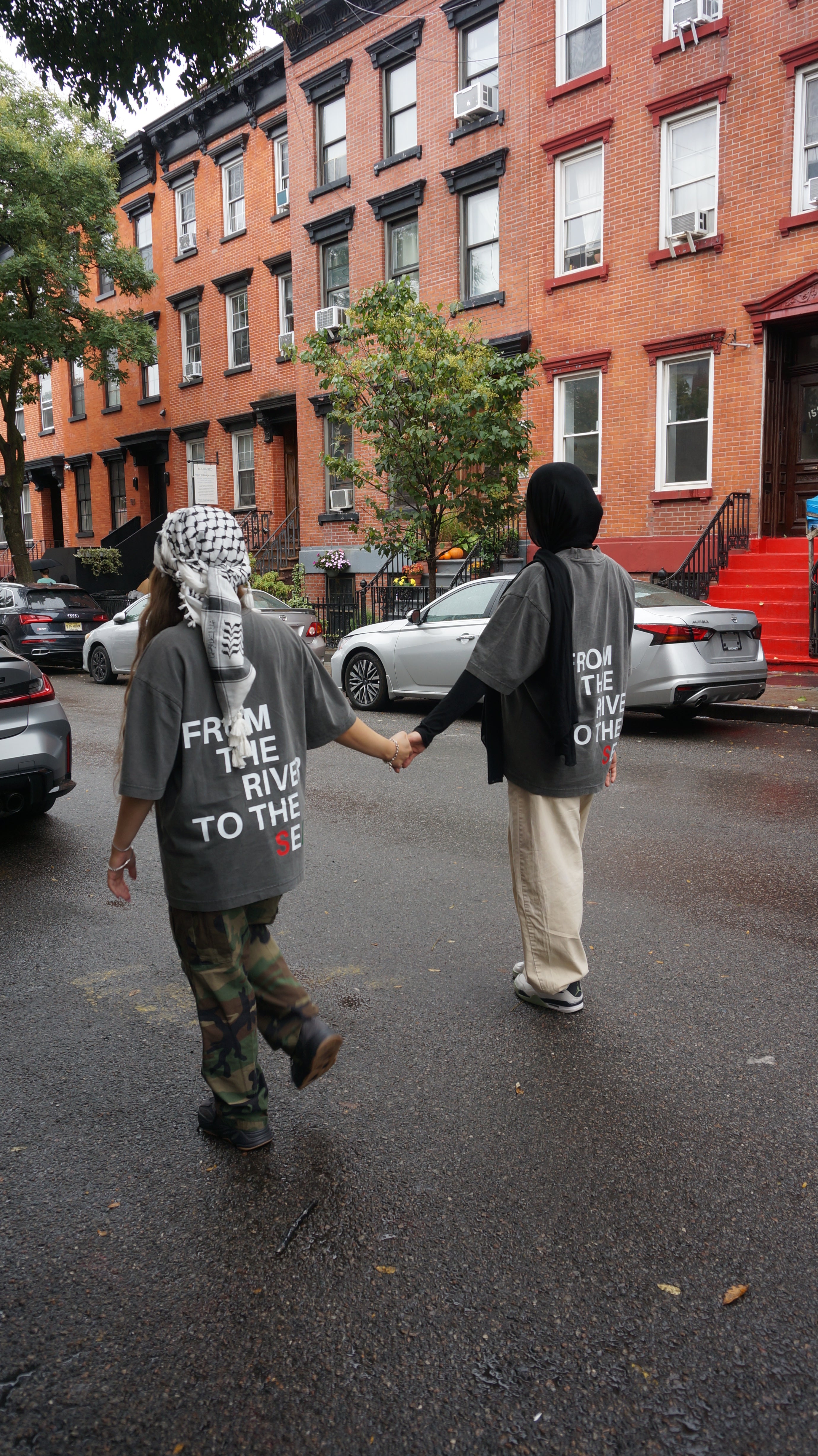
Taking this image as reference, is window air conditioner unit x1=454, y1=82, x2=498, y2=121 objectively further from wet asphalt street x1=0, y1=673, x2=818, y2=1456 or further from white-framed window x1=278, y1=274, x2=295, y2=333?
wet asphalt street x1=0, y1=673, x2=818, y2=1456

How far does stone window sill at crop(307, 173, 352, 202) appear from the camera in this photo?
20.9 m

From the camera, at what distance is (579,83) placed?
1658 cm

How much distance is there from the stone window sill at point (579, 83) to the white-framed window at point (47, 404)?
20203 millimetres

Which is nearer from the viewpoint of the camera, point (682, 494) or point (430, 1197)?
point (430, 1197)

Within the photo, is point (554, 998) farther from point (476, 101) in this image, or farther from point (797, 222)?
point (476, 101)

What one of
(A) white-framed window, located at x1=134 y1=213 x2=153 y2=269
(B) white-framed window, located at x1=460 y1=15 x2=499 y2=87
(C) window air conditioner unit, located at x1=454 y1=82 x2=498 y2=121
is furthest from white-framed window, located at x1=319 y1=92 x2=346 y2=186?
(A) white-framed window, located at x1=134 y1=213 x2=153 y2=269

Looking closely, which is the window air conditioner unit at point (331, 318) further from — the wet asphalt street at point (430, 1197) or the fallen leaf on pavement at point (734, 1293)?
the fallen leaf on pavement at point (734, 1293)

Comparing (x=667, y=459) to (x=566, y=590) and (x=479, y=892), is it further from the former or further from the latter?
(x=566, y=590)

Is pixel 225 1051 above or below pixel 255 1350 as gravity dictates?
above

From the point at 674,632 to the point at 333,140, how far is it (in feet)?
56.1

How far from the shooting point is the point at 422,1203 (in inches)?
105

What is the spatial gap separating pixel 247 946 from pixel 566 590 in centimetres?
153

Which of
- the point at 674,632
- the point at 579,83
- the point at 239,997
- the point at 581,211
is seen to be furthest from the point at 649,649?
the point at 579,83

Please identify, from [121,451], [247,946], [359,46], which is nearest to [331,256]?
[359,46]
